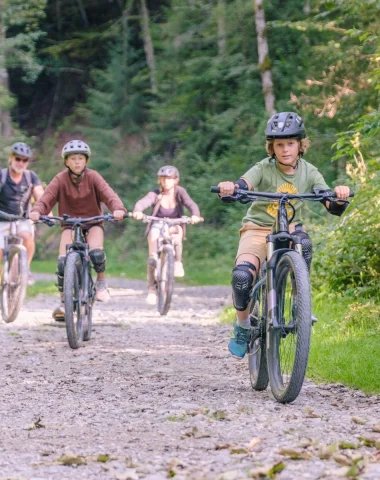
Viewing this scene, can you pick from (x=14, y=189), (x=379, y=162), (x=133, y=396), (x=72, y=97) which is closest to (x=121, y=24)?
(x=72, y=97)

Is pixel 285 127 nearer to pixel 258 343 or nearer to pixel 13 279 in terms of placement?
pixel 258 343

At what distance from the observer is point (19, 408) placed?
252 inches

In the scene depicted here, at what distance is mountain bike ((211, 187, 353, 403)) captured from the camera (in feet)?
19.7

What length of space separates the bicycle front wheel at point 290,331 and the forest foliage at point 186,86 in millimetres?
12607

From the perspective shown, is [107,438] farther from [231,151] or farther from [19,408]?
[231,151]

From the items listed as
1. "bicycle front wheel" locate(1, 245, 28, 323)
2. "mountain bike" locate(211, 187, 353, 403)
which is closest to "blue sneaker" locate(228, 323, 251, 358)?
"mountain bike" locate(211, 187, 353, 403)

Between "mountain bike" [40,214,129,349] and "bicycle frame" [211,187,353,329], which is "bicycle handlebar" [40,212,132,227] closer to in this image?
"mountain bike" [40,214,129,349]

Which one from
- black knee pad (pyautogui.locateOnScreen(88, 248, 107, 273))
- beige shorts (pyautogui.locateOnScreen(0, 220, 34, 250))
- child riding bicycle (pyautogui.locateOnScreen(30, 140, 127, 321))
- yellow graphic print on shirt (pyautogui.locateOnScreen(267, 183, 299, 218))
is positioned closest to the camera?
yellow graphic print on shirt (pyautogui.locateOnScreen(267, 183, 299, 218))

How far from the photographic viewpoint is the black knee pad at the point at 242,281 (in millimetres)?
6820

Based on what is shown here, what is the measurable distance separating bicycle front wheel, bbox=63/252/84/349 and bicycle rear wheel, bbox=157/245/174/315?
127 inches

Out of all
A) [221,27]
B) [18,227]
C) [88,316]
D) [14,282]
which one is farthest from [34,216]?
[221,27]

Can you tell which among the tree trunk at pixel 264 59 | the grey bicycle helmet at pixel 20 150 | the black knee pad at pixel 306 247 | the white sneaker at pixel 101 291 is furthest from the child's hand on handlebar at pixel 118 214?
the tree trunk at pixel 264 59

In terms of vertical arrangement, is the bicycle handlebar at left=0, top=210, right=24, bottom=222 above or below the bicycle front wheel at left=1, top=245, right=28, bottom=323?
above

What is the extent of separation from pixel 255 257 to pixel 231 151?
26.4 m
